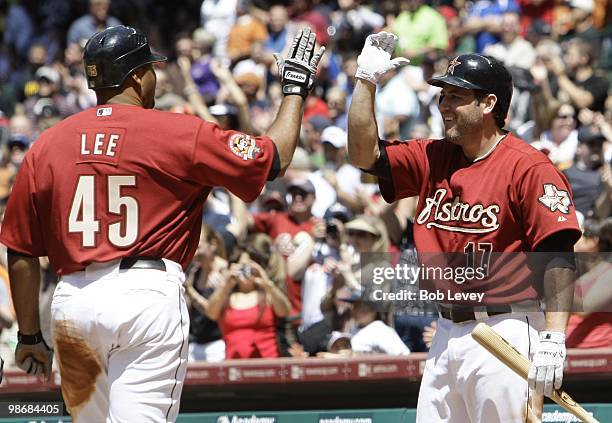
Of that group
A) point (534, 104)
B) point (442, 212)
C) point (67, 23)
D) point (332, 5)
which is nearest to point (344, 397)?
point (442, 212)

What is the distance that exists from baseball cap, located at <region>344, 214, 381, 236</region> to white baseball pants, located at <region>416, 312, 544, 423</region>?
306 cm

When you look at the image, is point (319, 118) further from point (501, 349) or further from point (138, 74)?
point (501, 349)

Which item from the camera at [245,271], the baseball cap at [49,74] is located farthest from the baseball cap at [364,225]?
the baseball cap at [49,74]

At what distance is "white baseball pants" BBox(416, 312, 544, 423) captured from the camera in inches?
195

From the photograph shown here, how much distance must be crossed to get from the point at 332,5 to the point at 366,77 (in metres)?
9.59

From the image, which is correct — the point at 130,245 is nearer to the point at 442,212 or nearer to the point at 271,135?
the point at 271,135

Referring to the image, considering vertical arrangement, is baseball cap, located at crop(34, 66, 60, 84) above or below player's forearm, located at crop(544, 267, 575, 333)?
below

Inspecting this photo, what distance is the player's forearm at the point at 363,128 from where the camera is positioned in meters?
5.25

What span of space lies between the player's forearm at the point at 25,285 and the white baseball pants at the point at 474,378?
164cm

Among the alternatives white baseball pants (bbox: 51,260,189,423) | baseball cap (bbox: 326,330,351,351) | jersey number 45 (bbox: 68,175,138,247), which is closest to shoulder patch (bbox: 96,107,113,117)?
jersey number 45 (bbox: 68,175,138,247)

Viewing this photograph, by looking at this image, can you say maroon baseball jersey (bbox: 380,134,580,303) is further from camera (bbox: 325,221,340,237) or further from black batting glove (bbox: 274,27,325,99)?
camera (bbox: 325,221,340,237)

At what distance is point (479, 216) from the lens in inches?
199

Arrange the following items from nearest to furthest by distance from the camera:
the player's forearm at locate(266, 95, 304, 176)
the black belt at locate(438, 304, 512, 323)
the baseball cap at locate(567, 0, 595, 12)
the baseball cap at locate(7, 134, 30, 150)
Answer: the player's forearm at locate(266, 95, 304, 176)
the black belt at locate(438, 304, 512, 323)
the baseball cap at locate(7, 134, 30, 150)
the baseball cap at locate(567, 0, 595, 12)

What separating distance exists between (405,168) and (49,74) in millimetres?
9029
